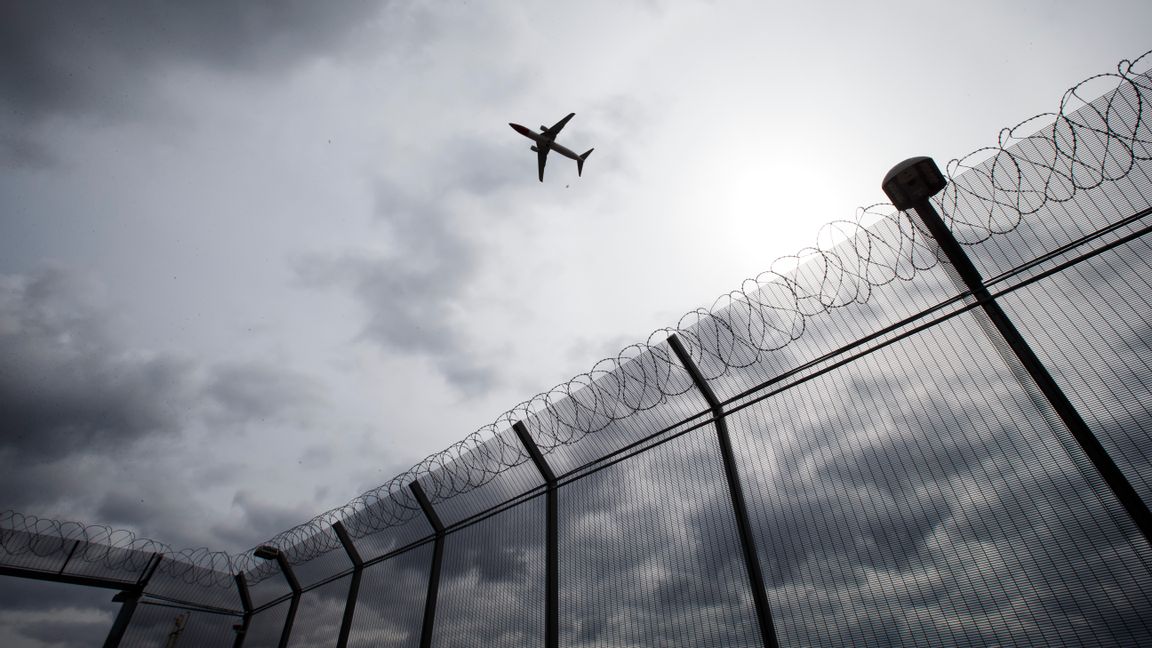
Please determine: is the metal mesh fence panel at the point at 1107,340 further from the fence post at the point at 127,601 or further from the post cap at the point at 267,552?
the fence post at the point at 127,601

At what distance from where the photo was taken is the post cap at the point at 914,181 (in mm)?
4578

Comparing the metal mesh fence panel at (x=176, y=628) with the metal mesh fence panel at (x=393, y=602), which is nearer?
the metal mesh fence panel at (x=393, y=602)

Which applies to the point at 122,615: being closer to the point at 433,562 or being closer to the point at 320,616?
the point at 320,616

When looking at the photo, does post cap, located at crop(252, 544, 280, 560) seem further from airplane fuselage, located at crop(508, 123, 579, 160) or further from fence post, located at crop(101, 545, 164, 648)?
airplane fuselage, located at crop(508, 123, 579, 160)

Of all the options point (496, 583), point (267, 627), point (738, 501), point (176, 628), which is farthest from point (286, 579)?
point (738, 501)

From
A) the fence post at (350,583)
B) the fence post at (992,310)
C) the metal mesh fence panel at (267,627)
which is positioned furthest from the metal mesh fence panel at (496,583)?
the metal mesh fence panel at (267,627)

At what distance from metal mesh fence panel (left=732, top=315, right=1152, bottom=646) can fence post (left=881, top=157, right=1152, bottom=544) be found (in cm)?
14

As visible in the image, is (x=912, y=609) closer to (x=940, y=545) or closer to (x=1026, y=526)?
(x=940, y=545)

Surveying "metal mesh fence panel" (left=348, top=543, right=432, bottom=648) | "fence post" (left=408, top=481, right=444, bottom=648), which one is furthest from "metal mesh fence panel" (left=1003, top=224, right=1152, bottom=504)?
"metal mesh fence panel" (left=348, top=543, right=432, bottom=648)

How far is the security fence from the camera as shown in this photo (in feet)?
12.1

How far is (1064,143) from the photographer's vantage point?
13.5 ft

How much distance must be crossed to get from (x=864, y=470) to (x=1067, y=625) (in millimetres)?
1593

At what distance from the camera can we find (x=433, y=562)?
8.66 m

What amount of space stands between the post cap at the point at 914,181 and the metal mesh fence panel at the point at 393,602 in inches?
350
